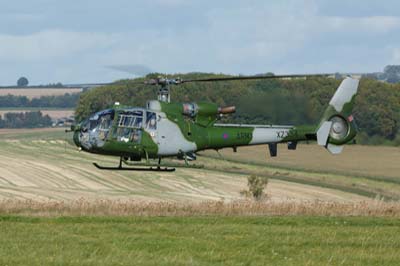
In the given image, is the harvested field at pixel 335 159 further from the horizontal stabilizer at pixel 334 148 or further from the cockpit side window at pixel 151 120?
the cockpit side window at pixel 151 120

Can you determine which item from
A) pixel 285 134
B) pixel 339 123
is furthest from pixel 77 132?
pixel 339 123

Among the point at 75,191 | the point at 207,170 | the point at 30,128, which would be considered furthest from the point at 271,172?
the point at 30,128

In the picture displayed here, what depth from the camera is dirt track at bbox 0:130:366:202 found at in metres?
52.1

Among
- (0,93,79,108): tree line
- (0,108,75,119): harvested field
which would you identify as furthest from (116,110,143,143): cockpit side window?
(0,93,79,108): tree line

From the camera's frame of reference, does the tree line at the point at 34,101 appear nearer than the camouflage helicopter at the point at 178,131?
No

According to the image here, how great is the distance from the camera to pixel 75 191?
176ft

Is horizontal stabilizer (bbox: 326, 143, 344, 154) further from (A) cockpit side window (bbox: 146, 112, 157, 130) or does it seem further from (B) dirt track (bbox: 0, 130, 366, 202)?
(B) dirt track (bbox: 0, 130, 366, 202)

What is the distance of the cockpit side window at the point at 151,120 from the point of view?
97.8 ft

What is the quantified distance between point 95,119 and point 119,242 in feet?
35.0

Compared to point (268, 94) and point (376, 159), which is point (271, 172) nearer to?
point (376, 159)

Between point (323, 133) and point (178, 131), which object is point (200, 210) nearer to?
point (178, 131)

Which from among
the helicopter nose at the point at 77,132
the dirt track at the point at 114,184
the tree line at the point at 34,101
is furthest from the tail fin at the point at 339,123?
the tree line at the point at 34,101

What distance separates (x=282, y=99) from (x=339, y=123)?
1957 mm

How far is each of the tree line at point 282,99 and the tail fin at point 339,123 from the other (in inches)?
24.0
